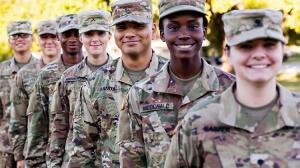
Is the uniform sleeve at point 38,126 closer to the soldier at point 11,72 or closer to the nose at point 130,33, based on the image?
the soldier at point 11,72

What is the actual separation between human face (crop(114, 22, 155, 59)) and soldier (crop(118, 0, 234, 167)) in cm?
84

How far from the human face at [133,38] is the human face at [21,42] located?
452 centimetres

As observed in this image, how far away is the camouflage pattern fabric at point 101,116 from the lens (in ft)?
20.5

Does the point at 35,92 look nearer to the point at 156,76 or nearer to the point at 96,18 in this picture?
the point at 96,18

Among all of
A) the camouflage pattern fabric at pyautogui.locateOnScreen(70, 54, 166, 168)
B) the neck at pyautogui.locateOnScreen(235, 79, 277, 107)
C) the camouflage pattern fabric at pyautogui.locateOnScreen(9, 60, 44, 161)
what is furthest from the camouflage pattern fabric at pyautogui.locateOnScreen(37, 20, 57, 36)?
the neck at pyautogui.locateOnScreen(235, 79, 277, 107)

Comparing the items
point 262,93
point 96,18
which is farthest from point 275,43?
A: point 96,18

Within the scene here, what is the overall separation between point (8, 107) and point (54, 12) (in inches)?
208

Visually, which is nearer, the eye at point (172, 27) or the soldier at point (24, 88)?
the eye at point (172, 27)

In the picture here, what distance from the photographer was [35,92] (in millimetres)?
8516

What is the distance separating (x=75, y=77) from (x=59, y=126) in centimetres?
51

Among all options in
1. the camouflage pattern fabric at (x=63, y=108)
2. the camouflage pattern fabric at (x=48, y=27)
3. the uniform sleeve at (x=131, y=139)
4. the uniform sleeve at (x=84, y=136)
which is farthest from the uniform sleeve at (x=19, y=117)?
the uniform sleeve at (x=131, y=139)

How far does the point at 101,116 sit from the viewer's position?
6348mm

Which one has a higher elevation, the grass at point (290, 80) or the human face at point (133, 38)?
the human face at point (133, 38)

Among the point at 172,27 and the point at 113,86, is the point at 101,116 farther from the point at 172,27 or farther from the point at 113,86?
the point at 172,27
